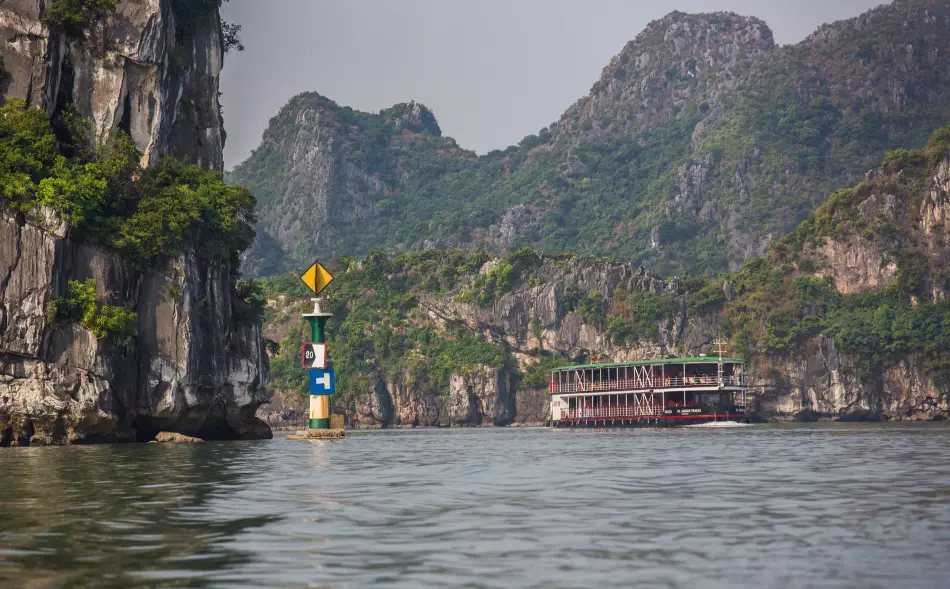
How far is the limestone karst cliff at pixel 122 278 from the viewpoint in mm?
→ 46219

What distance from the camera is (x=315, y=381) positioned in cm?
5466

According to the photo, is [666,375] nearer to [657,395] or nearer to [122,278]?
[657,395]

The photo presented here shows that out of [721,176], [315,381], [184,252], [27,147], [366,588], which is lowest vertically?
[366,588]

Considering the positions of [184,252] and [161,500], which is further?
[184,252]

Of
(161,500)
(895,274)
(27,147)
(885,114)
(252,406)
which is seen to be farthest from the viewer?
(885,114)

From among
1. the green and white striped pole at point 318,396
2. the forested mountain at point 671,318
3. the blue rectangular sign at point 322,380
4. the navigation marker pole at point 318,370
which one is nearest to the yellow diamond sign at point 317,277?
the navigation marker pole at point 318,370

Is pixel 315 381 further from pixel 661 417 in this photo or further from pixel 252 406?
pixel 661 417

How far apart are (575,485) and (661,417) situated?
6336 centimetres

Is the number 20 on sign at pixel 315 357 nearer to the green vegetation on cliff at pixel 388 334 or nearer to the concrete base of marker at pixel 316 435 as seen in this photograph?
the concrete base of marker at pixel 316 435

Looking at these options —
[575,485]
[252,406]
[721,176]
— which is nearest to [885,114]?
[721,176]

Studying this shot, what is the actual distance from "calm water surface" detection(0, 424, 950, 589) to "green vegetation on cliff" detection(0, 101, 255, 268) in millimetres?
22279

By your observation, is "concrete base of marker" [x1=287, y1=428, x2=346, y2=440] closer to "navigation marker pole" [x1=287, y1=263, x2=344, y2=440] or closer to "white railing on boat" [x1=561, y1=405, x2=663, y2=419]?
"navigation marker pole" [x1=287, y1=263, x2=344, y2=440]

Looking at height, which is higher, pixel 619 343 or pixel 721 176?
pixel 721 176

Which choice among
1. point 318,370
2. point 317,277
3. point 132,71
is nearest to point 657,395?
point 317,277
